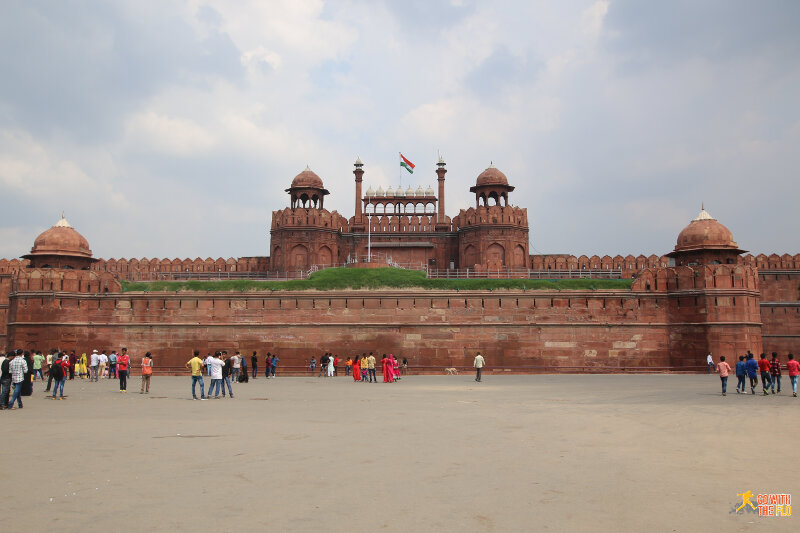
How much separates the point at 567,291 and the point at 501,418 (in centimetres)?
1665

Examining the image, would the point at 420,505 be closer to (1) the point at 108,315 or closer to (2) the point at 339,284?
(2) the point at 339,284

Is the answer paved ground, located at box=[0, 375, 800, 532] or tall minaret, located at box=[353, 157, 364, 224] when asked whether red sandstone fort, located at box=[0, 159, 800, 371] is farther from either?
paved ground, located at box=[0, 375, 800, 532]

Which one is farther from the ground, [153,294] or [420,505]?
[153,294]

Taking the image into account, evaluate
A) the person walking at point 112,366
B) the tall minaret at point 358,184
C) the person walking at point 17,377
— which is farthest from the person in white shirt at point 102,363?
the tall minaret at point 358,184

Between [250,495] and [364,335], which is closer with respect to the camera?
[250,495]

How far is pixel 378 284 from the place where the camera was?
26.0 m

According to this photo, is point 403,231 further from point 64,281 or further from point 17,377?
point 17,377

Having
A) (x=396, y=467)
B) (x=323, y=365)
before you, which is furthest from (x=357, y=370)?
(x=396, y=467)

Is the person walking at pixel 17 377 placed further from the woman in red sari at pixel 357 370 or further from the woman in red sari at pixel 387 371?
the woman in red sari at pixel 387 371

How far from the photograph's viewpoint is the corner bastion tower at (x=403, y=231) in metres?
32.8

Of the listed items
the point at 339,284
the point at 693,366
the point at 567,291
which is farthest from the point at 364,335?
the point at 693,366

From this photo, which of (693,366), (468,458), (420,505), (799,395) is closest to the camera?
(420,505)

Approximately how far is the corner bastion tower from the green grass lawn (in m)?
5.08

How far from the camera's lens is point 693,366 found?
24.6 meters
